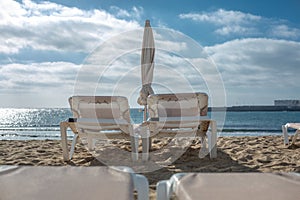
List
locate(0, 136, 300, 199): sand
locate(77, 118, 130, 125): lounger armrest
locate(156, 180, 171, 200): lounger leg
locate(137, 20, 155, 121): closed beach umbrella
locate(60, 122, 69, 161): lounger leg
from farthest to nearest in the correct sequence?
locate(137, 20, 155, 121): closed beach umbrella → locate(60, 122, 69, 161): lounger leg → locate(77, 118, 130, 125): lounger armrest → locate(0, 136, 300, 199): sand → locate(156, 180, 171, 200): lounger leg

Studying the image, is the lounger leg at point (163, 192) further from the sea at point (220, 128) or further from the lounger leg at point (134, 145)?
the sea at point (220, 128)

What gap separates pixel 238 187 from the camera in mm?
1351

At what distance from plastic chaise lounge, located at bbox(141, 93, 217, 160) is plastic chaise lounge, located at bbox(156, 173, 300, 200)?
2.77 meters

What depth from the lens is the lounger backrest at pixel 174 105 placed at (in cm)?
455

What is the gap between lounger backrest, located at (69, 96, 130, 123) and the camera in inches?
170

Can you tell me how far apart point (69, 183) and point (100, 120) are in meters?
2.78

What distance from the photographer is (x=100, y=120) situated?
4.16 metres

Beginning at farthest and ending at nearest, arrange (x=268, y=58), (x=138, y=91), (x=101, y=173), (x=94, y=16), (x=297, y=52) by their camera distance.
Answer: (x=268, y=58) → (x=297, y=52) → (x=94, y=16) → (x=138, y=91) → (x=101, y=173)

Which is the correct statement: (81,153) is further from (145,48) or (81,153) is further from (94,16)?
(94,16)

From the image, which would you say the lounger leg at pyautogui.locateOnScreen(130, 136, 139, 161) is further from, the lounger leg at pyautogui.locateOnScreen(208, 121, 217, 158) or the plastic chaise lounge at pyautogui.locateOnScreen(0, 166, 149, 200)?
the plastic chaise lounge at pyautogui.locateOnScreen(0, 166, 149, 200)

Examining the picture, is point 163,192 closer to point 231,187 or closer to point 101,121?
point 231,187

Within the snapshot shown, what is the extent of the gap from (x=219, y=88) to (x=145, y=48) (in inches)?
80.1

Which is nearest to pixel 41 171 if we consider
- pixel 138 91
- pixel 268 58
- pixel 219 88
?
pixel 138 91

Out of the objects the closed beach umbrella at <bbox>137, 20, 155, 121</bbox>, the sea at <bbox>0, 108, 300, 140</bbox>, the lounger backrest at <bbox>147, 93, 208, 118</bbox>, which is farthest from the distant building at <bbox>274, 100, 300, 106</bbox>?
the lounger backrest at <bbox>147, 93, 208, 118</bbox>
